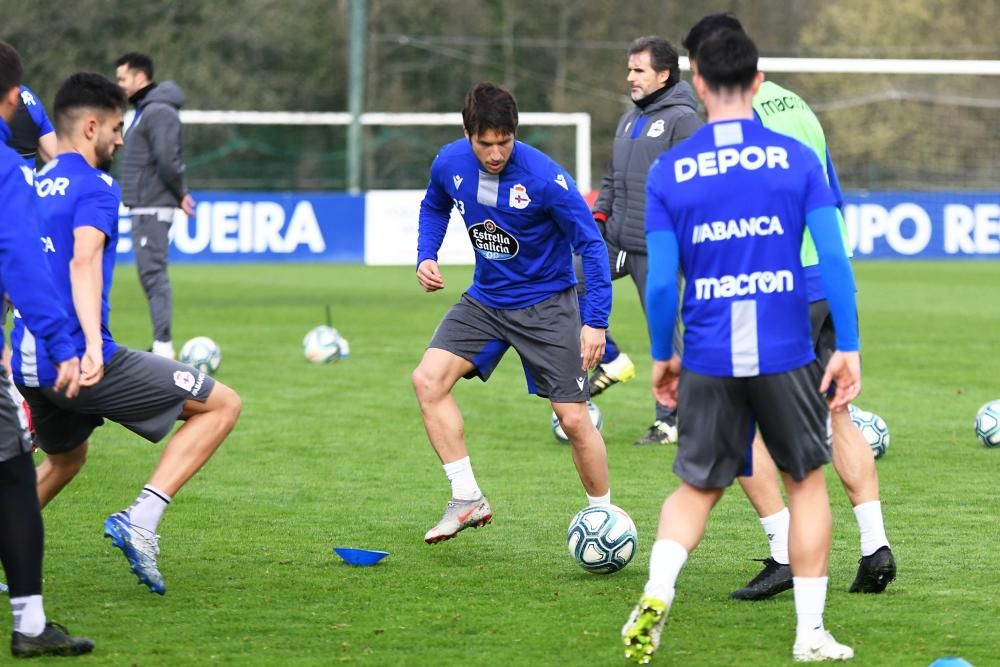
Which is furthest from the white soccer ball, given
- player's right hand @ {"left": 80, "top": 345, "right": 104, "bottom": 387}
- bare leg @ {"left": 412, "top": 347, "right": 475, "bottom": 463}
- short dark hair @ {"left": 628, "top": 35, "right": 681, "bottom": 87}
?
player's right hand @ {"left": 80, "top": 345, "right": 104, "bottom": 387}

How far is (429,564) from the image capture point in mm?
6629

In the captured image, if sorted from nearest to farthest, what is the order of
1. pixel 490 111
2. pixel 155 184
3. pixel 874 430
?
pixel 490 111, pixel 874 430, pixel 155 184

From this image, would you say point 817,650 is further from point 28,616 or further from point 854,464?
point 28,616

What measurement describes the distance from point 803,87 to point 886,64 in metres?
14.2

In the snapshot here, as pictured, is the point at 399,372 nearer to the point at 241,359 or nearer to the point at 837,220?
the point at 241,359

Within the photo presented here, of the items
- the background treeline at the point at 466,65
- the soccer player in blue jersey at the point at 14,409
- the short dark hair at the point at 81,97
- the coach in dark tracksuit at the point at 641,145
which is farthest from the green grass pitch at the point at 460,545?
the background treeline at the point at 466,65

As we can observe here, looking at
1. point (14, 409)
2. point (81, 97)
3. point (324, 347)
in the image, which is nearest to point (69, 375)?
point (14, 409)

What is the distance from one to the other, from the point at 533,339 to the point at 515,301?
0.19 m

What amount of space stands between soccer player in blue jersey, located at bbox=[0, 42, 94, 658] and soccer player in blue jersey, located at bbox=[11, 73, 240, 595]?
430 millimetres

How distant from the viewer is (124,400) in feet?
19.1

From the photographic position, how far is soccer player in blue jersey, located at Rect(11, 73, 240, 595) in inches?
223

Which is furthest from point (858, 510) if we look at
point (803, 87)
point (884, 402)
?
point (803, 87)

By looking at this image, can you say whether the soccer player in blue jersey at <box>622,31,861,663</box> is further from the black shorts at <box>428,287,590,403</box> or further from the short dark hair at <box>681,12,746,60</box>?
the black shorts at <box>428,287,590,403</box>

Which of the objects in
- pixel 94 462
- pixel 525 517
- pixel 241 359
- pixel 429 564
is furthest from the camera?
pixel 241 359
